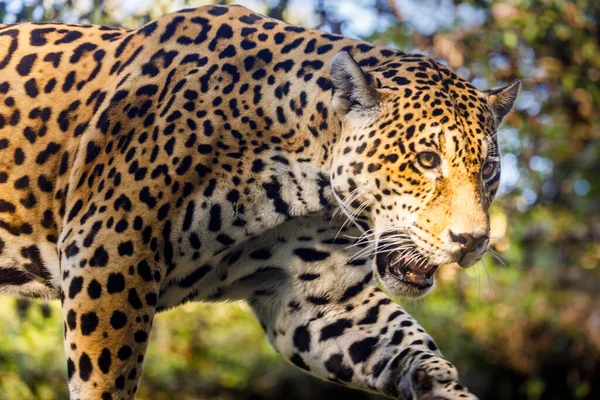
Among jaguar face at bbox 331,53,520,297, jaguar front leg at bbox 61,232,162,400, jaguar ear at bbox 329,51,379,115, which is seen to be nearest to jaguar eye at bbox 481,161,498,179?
jaguar face at bbox 331,53,520,297

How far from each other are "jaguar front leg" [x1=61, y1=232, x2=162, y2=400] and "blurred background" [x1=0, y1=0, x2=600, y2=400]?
6.60 m

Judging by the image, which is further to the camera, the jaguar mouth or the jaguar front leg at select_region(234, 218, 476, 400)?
the jaguar front leg at select_region(234, 218, 476, 400)

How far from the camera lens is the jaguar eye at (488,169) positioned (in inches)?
194

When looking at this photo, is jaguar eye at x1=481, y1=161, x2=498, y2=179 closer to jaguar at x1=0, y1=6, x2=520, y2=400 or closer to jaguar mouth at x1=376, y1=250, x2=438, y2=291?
jaguar at x1=0, y1=6, x2=520, y2=400

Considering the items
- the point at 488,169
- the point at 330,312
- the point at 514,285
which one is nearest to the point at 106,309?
the point at 330,312

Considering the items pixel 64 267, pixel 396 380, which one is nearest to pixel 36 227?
pixel 64 267

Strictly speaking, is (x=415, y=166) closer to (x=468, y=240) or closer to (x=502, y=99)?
(x=468, y=240)

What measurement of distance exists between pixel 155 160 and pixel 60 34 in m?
1.31

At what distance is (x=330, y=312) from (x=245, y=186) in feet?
3.19

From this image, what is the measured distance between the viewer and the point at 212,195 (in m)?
4.88

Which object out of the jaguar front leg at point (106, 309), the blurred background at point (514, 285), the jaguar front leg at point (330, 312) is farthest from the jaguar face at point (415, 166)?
the blurred background at point (514, 285)

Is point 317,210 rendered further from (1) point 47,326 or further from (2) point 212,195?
(1) point 47,326

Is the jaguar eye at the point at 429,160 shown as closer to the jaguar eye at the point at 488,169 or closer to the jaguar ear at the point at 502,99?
the jaguar eye at the point at 488,169

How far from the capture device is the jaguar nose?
4601 millimetres
